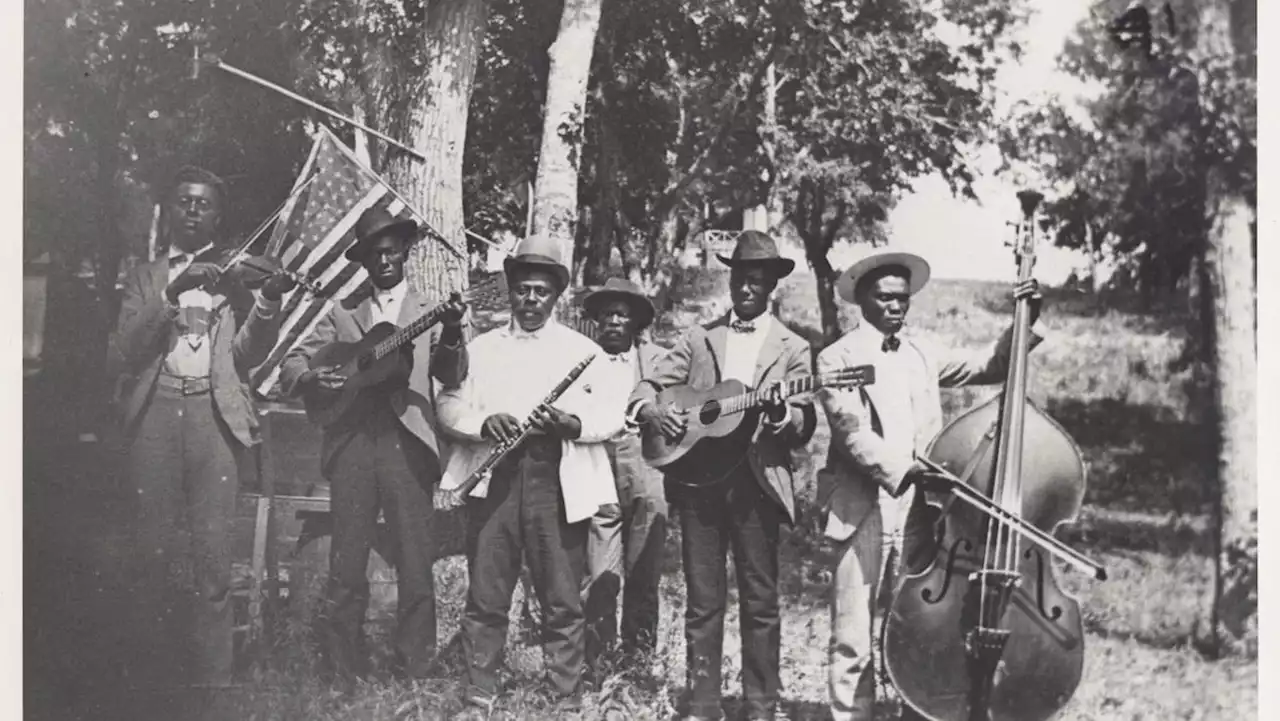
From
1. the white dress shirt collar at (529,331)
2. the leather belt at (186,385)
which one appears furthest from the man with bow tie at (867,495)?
the leather belt at (186,385)

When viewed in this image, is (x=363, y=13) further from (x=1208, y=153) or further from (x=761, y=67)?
(x=1208, y=153)

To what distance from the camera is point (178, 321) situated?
7809 millimetres

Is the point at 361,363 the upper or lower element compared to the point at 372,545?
upper

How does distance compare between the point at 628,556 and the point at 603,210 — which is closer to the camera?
the point at 628,556

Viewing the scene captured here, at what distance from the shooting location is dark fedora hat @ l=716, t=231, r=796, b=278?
791 cm

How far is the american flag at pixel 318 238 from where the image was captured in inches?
307

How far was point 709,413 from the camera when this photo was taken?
7.72m

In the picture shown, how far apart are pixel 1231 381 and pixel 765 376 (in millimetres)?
2659

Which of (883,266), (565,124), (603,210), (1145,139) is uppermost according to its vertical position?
(1145,139)

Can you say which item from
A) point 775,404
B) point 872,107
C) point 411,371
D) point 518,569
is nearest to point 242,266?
point 411,371

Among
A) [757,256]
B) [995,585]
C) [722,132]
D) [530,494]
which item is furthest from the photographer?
[722,132]

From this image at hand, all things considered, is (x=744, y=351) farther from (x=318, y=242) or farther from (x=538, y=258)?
(x=318, y=242)

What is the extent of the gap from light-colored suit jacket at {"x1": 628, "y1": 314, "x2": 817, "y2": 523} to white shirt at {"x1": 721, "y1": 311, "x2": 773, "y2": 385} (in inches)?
0.9

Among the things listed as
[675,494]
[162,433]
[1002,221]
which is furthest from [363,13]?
[1002,221]
